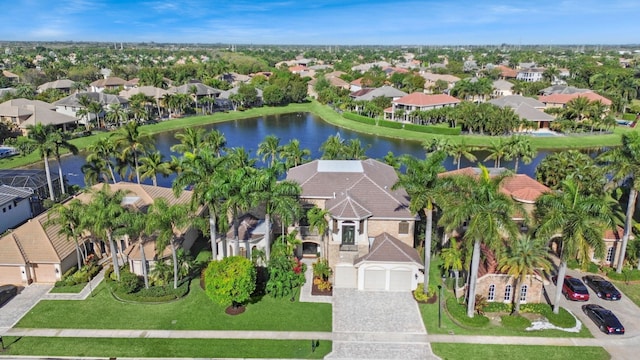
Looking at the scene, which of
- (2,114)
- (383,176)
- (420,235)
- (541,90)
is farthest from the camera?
(541,90)

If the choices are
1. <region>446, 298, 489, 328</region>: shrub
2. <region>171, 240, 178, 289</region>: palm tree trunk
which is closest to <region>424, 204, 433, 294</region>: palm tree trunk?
<region>446, 298, 489, 328</region>: shrub

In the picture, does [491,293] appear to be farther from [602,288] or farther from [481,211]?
[602,288]

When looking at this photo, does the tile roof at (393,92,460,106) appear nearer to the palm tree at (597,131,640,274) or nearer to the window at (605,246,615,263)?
the window at (605,246,615,263)

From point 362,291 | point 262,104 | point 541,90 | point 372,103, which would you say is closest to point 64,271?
point 362,291

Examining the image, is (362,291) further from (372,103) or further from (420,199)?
(372,103)

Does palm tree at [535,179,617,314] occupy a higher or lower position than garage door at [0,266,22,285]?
higher

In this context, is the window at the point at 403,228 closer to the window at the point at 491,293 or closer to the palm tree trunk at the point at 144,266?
the window at the point at 491,293

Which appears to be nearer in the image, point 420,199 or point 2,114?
point 420,199
